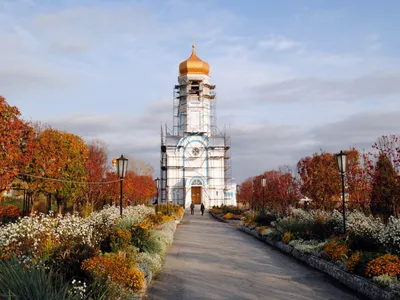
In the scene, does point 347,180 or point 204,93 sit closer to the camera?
point 347,180

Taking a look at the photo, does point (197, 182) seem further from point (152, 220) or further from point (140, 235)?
point (140, 235)

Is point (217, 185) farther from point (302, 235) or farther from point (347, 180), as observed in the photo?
point (302, 235)

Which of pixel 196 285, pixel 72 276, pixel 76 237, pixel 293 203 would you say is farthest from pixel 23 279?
pixel 293 203

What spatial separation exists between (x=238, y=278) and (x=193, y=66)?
165 ft

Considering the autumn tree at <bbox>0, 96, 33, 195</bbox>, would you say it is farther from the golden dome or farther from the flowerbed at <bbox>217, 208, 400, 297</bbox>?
the golden dome

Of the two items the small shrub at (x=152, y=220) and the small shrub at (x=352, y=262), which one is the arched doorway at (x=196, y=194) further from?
the small shrub at (x=352, y=262)

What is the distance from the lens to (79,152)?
25.5 meters

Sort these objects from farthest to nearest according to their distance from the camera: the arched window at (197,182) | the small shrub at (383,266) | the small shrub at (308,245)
A: the arched window at (197,182)
the small shrub at (308,245)
the small shrub at (383,266)

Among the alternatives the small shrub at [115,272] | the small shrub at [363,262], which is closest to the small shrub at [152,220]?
the small shrub at [115,272]

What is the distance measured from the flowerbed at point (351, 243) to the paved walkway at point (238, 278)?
535mm

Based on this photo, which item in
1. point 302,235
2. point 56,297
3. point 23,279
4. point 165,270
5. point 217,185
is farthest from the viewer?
point 217,185

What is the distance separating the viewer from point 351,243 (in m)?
11.1

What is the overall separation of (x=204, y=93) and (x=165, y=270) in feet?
158

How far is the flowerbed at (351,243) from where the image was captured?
850 centimetres
